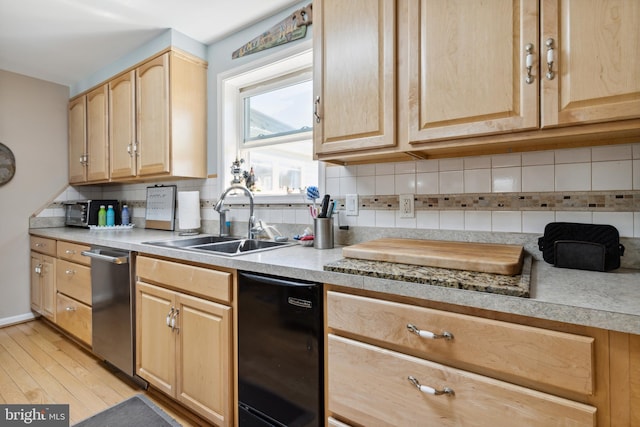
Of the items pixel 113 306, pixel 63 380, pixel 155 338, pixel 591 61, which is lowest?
pixel 63 380

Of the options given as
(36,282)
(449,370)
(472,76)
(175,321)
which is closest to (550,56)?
(472,76)

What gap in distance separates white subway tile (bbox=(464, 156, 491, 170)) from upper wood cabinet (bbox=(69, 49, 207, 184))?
1.93 metres

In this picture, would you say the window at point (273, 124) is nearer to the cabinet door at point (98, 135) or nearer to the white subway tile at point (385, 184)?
the white subway tile at point (385, 184)

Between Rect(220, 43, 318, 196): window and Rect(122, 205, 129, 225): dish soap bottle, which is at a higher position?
Rect(220, 43, 318, 196): window

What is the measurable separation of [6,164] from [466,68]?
3934mm

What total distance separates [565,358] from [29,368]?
10.0 feet

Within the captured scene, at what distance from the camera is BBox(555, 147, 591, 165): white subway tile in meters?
1.20

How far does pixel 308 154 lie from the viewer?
214 cm

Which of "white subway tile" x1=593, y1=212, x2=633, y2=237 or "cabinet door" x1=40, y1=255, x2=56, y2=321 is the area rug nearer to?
"cabinet door" x1=40, y1=255, x2=56, y2=321

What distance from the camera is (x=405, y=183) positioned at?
1.60 m

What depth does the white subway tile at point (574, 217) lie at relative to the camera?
3.93ft

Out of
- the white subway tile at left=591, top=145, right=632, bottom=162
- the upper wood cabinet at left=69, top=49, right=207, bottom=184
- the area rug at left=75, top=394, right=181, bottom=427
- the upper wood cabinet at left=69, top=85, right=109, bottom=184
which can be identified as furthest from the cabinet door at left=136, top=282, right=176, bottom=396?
the white subway tile at left=591, top=145, right=632, bottom=162

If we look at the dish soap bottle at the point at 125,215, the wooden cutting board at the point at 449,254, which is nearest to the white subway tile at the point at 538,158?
the wooden cutting board at the point at 449,254

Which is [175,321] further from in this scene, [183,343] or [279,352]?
[279,352]
